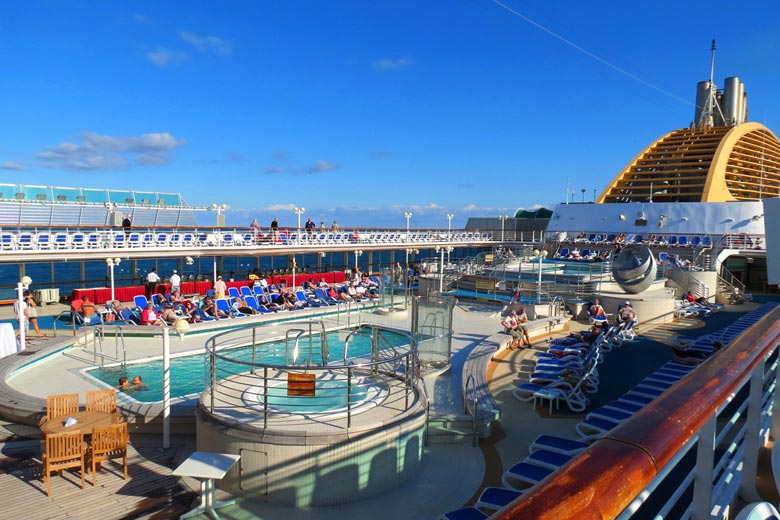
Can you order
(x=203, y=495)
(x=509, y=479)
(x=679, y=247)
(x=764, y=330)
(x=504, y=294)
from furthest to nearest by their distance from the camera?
(x=679, y=247)
(x=504, y=294)
(x=509, y=479)
(x=203, y=495)
(x=764, y=330)

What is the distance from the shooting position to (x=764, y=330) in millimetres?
1706

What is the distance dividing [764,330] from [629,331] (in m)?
10.9

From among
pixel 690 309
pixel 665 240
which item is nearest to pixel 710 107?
pixel 665 240

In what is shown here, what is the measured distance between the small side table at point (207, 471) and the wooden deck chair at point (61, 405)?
2.19 meters

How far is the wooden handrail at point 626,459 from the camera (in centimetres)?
67

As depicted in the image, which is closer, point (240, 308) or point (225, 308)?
point (225, 308)

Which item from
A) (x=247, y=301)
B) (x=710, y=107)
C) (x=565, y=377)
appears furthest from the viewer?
(x=710, y=107)

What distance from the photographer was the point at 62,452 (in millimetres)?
4934

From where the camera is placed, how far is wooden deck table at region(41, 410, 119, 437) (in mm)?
5066

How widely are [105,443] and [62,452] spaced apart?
0.36m

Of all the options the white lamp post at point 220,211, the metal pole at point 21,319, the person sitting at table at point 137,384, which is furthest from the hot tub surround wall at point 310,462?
the white lamp post at point 220,211

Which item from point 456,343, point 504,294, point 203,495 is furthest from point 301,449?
point 504,294

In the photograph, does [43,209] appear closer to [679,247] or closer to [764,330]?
[764,330]

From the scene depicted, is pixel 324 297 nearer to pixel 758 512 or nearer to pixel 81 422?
pixel 81 422
